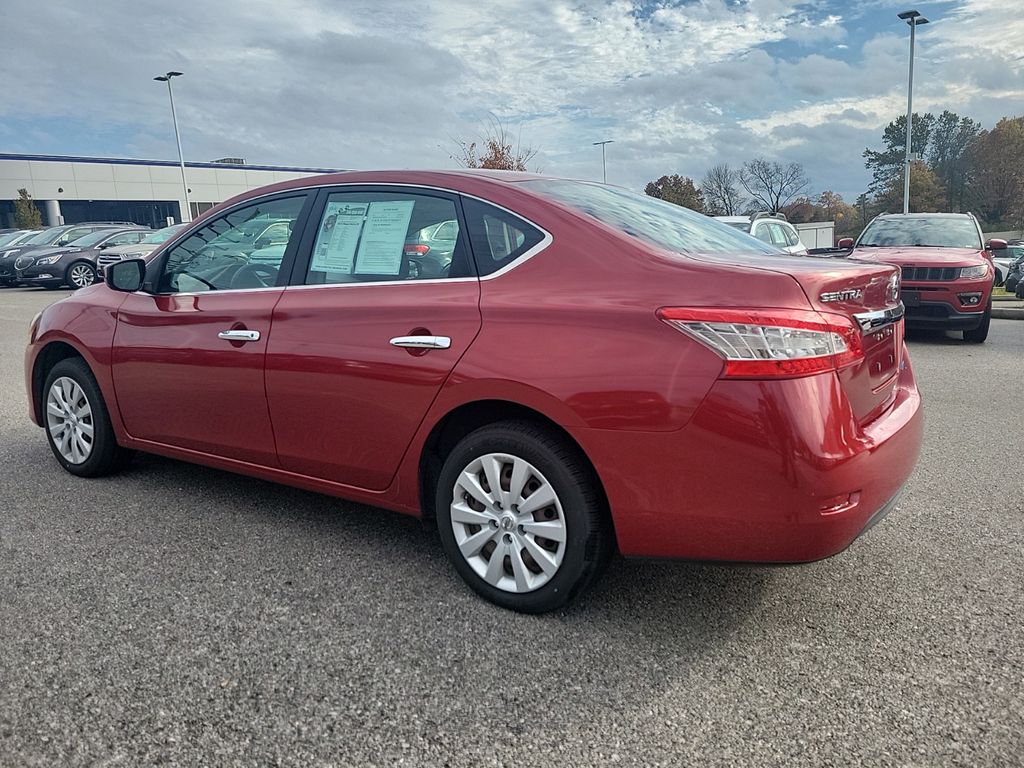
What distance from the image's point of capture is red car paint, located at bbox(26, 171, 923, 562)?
249cm

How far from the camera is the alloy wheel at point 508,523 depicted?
284 cm

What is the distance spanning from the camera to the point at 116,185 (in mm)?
57688

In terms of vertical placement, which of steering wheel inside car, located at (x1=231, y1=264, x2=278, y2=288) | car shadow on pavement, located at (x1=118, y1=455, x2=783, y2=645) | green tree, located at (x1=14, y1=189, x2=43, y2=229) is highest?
green tree, located at (x1=14, y1=189, x2=43, y2=229)

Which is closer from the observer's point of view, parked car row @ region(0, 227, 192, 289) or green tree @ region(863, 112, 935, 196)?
parked car row @ region(0, 227, 192, 289)

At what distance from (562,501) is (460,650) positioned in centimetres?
60

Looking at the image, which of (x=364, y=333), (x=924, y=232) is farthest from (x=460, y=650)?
(x=924, y=232)

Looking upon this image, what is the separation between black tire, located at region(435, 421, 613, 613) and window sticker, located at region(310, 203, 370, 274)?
3.35 feet

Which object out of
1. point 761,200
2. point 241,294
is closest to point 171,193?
point 761,200

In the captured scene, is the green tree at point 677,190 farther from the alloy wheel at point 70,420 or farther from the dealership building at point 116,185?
the alloy wheel at point 70,420

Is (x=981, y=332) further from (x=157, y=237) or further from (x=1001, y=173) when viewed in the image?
(x=1001, y=173)

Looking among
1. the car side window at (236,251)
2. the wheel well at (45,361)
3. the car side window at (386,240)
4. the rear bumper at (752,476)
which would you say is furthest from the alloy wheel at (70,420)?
the rear bumper at (752,476)

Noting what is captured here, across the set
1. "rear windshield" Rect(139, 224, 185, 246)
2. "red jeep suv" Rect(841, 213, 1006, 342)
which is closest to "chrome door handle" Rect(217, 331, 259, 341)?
"red jeep suv" Rect(841, 213, 1006, 342)

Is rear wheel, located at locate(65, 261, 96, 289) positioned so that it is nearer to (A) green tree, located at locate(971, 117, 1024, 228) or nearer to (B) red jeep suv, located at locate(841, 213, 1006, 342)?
(B) red jeep suv, located at locate(841, 213, 1006, 342)

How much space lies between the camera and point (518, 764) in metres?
2.18
